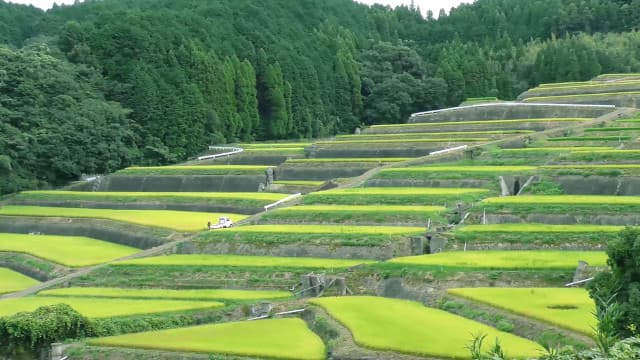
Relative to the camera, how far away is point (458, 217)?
2741cm

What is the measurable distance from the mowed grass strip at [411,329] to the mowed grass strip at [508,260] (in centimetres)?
193

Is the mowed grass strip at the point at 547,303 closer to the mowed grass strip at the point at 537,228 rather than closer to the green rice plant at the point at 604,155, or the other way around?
the mowed grass strip at the point at 537,228

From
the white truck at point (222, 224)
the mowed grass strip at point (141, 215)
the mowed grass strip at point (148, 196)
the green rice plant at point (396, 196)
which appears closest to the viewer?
the green rice plant at point (396, 196)

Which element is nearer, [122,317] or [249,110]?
[122,317]

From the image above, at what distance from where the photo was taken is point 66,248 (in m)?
31.5

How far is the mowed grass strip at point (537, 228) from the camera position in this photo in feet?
77.7

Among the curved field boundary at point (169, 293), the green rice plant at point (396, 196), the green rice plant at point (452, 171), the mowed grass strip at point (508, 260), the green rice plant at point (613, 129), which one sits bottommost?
the curved field boundary at point (169, 293)

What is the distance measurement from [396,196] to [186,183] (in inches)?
555

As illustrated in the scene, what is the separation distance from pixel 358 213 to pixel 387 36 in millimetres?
64914

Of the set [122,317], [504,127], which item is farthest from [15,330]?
[504,127]

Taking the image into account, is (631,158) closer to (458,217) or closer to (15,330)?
(458,217)

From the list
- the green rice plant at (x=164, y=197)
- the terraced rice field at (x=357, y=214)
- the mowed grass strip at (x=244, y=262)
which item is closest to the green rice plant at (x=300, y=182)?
the green rice plant at (x=164, y=197)

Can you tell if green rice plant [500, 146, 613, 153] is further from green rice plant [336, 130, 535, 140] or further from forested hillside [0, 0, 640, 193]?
forested hillside [0, 0, 640, 193]

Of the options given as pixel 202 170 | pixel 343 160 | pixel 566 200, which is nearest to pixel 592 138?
pixel 343 160
